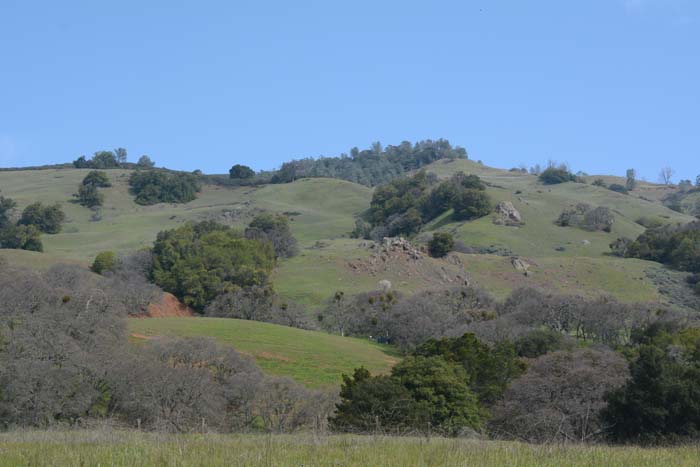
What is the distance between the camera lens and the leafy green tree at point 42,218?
126438 millimetres

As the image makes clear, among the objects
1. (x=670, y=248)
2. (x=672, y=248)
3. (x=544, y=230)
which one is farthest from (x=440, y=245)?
(x=672, y=248)

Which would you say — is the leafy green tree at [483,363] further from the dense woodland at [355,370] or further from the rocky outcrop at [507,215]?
the rocky outcrop at [507,215]

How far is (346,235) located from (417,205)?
14621mm

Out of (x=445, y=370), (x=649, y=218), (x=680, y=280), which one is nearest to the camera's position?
(x=445, y=370)

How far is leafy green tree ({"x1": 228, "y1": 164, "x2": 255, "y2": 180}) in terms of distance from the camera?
186750 mm

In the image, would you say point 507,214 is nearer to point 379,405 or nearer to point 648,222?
point 648,222

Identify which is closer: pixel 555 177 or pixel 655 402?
pixel 655 402

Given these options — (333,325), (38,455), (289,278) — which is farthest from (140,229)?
A: (38,455)

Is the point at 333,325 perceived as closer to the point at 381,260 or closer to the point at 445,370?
the point at 381,260

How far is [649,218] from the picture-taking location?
495ft

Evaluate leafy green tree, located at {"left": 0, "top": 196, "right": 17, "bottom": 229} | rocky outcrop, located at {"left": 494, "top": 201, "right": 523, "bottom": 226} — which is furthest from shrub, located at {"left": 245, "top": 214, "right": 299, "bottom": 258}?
leafy green tree, located at {"left": 0, "top": 196, "right": 17, "bottom": 229}

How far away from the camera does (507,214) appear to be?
425 ft

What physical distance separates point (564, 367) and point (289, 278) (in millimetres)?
53137

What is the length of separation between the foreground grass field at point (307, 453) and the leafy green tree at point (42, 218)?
387 ft
